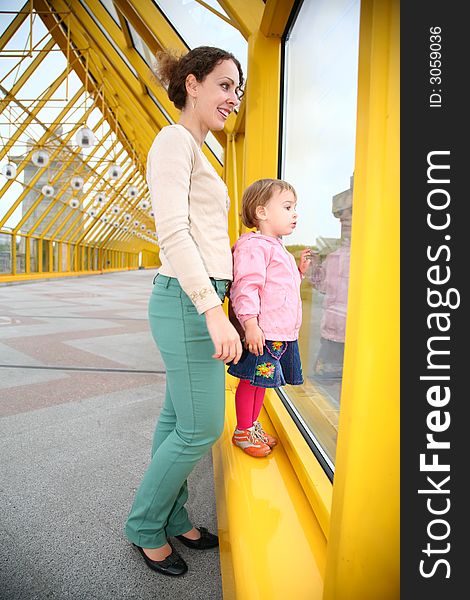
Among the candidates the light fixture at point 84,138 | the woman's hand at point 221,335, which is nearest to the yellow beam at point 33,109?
the light fixture at point 84,138

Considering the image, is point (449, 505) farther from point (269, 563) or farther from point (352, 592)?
point (269, 563)

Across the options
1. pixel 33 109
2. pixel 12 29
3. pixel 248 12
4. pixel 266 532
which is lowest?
pixel 266 532

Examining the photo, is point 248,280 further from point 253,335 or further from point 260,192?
point 260,192

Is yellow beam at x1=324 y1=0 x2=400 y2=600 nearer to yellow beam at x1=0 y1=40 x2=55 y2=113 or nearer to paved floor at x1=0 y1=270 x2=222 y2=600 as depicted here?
paved floor at x1=0 y1=270 x2=222 y2=600

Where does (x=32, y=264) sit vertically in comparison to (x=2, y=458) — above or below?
above

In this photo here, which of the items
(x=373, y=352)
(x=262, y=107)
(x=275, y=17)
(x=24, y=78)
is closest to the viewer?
(x=373, y=352)

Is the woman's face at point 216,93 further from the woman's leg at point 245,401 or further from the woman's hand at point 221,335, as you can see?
the woman's leg at point 245,401

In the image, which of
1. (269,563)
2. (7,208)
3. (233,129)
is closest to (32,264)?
(7,208)

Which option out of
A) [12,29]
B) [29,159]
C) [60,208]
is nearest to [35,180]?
[29,159]

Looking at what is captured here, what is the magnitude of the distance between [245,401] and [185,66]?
4.14 ft

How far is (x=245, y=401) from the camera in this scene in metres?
1.85

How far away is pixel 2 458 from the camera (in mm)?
2184

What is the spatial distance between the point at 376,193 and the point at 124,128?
19166 millimetres

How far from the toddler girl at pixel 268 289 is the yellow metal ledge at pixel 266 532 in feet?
1.20
